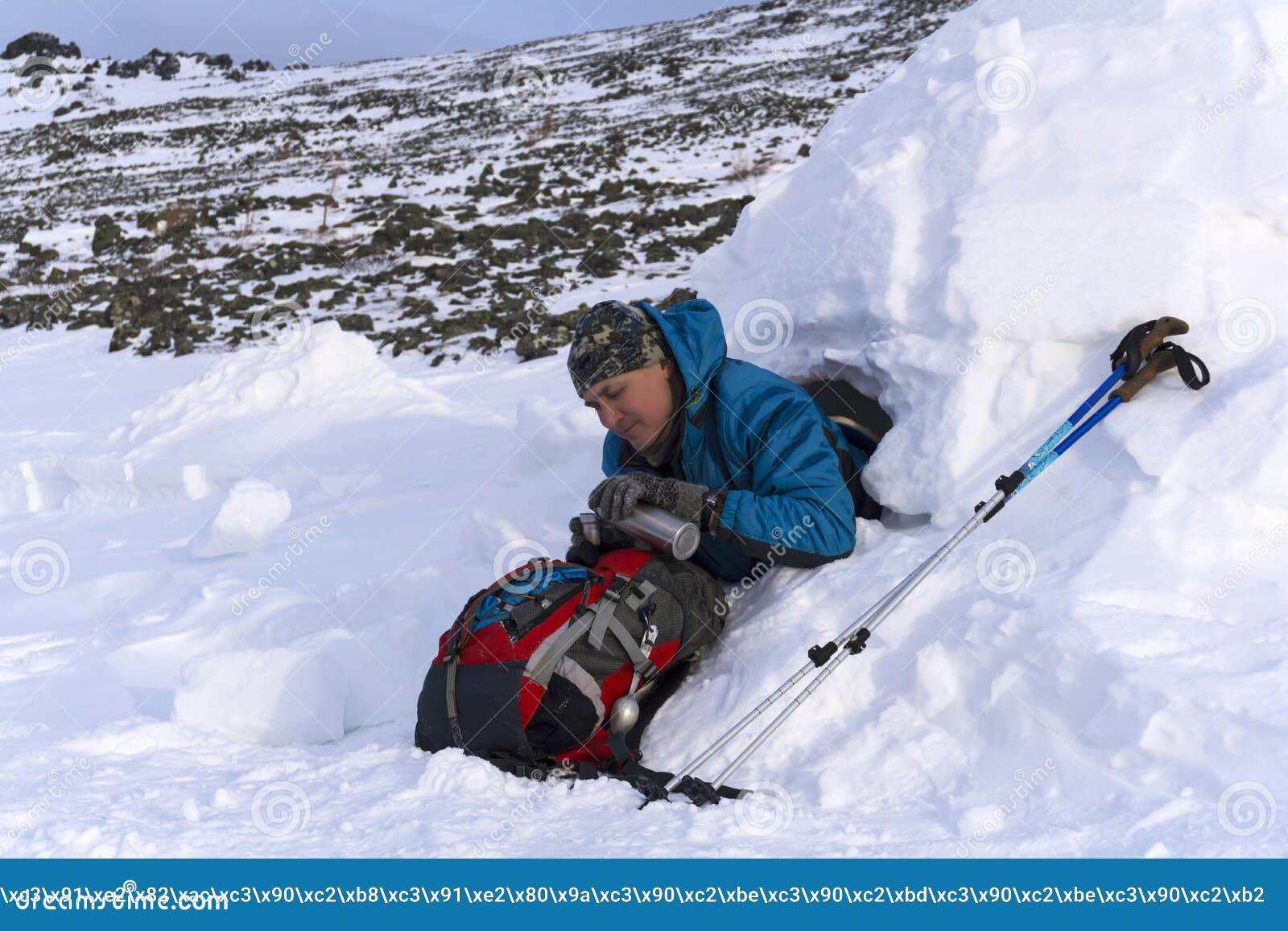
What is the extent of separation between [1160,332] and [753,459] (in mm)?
1025

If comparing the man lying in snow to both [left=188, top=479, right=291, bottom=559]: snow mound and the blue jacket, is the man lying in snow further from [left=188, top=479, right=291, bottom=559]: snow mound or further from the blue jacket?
[left=188, top=479, right=291, bottom=559]: snow mound

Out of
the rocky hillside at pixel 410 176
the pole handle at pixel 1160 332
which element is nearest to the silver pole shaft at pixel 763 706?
the pole handle at pixel 1160 332

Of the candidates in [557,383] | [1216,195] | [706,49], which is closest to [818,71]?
[706,49]

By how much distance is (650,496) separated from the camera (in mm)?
2564

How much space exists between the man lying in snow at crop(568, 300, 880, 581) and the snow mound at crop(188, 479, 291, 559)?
253cm

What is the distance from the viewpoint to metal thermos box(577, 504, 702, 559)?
2.50m

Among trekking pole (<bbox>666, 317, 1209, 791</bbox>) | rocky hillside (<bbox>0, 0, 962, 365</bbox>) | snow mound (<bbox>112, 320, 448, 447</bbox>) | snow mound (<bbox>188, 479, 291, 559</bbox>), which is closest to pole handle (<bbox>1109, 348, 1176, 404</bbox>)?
trekking pole (<bbox>666, 317, 1209, 791</bbox>)

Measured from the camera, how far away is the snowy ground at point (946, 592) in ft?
6.15

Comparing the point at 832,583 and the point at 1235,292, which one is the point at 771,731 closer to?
the point at 832,583

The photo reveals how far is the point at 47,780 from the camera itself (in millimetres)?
2191

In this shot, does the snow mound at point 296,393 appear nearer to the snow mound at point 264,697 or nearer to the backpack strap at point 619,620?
the snow mound at point 264,697

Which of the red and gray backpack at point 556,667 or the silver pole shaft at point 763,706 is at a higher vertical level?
the red and gray backpack at point 556,667

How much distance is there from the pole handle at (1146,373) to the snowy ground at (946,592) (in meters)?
0.03

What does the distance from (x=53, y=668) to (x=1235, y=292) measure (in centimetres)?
381
